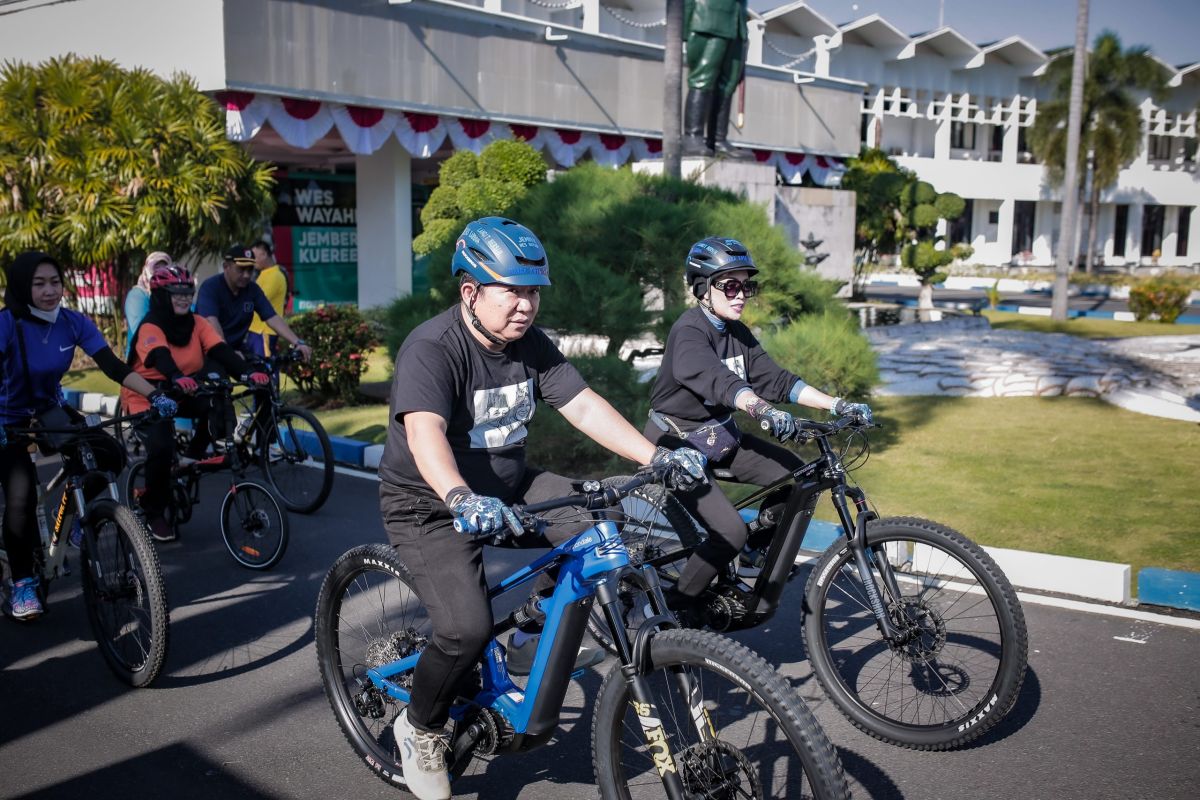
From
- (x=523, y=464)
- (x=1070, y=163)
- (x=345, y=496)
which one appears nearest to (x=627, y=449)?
(x=523, y=464)

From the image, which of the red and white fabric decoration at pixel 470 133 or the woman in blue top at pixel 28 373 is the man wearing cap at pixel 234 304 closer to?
the woman in blue top at pixel 28 373

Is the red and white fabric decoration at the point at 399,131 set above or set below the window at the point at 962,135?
below

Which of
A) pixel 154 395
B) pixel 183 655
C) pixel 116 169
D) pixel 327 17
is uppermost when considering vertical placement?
pixel 327 17

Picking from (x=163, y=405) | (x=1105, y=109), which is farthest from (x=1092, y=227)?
(x=163, y=405)

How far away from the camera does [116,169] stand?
14.1m

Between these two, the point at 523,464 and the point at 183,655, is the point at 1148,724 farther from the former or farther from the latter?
the point at 183,655

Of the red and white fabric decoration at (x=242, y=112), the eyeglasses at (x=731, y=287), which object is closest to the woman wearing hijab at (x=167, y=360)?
the eyeglasses at (x=731, y=287)

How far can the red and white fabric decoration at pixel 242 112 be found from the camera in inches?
700

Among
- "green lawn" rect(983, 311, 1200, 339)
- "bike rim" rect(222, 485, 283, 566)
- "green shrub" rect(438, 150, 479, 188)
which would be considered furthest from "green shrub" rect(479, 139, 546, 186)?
"green lawn" rect(983, 311, 1200, 339)

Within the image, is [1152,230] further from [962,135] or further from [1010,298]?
[1010,298]

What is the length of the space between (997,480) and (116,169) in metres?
11.2

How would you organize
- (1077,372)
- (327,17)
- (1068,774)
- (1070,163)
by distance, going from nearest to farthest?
(1068,774), (1077,372), (327,17), (1070,163)

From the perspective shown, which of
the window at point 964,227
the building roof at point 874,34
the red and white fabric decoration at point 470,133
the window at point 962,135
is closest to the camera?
the red and white fabric decoration at point 470,133

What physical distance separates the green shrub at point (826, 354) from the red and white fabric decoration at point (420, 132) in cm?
1281
